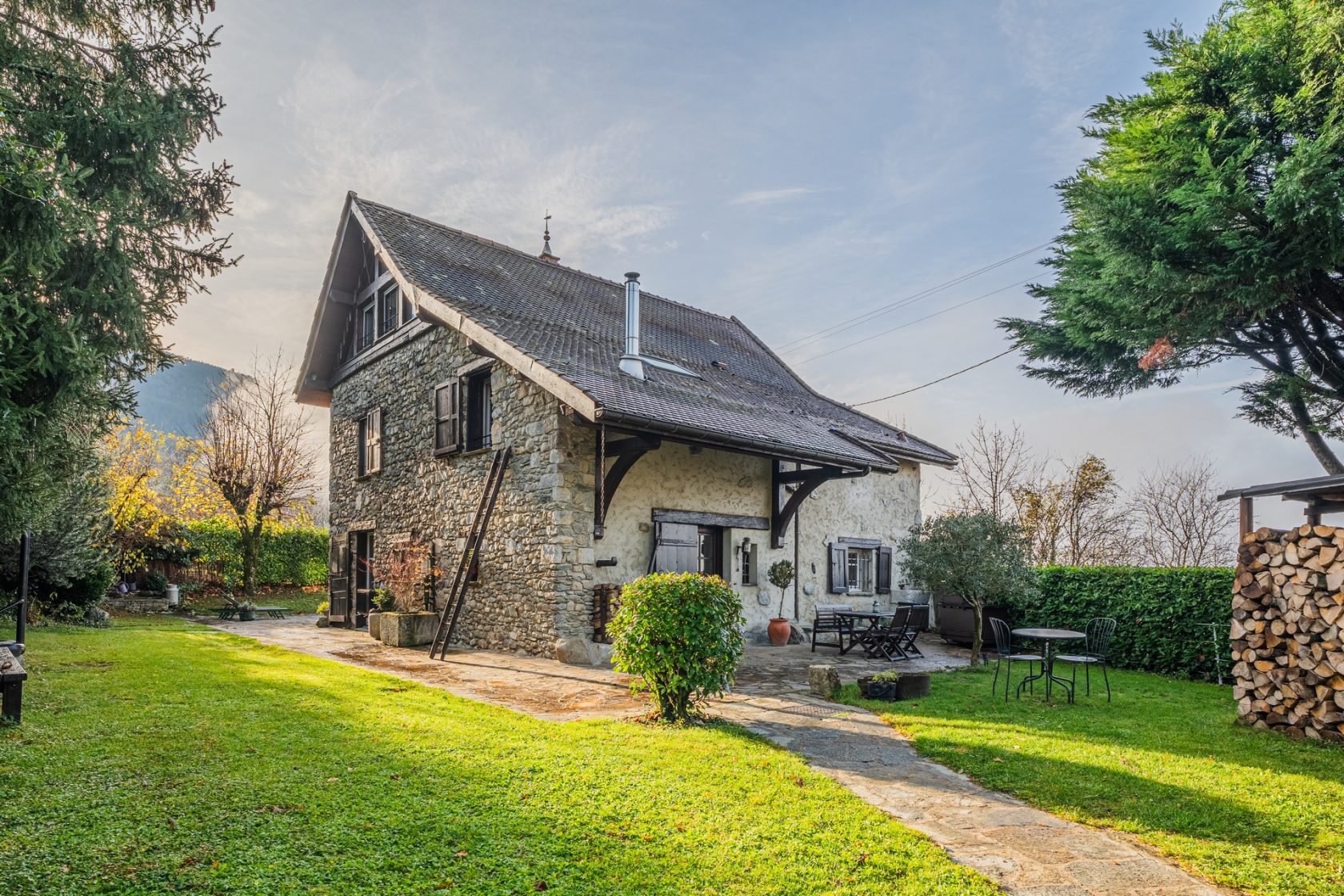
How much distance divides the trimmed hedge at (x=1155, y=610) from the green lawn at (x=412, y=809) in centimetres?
792

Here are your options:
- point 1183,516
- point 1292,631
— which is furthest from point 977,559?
point 1183,516

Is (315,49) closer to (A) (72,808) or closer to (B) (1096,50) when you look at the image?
Answer: (A) (72,808)

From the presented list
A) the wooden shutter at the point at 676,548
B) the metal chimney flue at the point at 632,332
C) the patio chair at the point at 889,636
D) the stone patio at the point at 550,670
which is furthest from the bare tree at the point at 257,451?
the patio chair at the point at 889,636

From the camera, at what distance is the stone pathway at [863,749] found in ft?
10.6

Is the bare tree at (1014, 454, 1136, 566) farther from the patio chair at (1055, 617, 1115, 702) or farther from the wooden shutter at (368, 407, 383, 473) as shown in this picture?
the wooden shutter at (368, 407, 383, 473)

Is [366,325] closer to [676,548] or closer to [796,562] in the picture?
[676,548]

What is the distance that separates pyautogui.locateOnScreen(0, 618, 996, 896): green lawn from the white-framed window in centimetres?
894

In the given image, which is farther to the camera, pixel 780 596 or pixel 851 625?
pixel 780 596

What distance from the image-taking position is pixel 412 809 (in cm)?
357

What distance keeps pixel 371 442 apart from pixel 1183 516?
2031 cm

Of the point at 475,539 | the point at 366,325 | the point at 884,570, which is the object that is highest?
the point at 366,325

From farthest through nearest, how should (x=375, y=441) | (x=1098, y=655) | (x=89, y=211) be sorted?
(x=375, y=441) < (x=1098, y=655) < (x=89, y=211)

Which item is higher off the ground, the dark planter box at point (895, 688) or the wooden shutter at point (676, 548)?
the wooden shutter at point (676, 548)

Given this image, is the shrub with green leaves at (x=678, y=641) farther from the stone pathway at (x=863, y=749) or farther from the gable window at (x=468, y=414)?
the gable window at (x=468, y=414)
